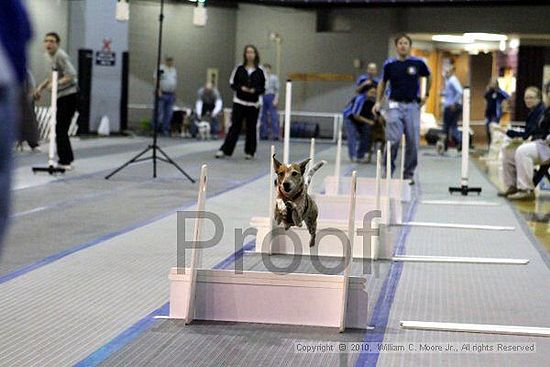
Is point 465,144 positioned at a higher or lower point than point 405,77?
lower

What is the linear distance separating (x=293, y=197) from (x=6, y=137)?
3.82m

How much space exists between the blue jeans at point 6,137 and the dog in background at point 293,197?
3.66 m

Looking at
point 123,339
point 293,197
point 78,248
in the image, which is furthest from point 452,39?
point 123,339

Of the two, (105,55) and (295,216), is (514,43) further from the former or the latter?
(295,216)

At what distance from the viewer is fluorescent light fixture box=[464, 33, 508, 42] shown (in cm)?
2267

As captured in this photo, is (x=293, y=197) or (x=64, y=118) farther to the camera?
(x=64, y=118)

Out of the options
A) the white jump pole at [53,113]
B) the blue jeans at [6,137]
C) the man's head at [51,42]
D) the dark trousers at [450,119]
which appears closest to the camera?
the blue jeans at [6,137]

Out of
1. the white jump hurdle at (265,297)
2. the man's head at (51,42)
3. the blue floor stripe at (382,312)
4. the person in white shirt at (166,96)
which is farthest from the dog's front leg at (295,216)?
the person in white shirt at (166,96)

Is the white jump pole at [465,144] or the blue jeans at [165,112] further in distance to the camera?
the blue jeans at [165,112]

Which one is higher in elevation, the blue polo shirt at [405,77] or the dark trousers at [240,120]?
the blue polo shirt at [405,77]

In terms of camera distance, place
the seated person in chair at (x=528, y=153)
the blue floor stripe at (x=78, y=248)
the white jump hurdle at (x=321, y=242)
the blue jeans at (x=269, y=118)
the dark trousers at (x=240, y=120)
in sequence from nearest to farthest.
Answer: the blue floor stripe at (x=78, y=248) < the white jump hurdle at (x=321, y=242) < the seated person in chair at (x=528, y=153) < the dark trousers at (x=240, y=120) < the blue jeans at (x=269, y=118)

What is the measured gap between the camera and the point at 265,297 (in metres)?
4.14

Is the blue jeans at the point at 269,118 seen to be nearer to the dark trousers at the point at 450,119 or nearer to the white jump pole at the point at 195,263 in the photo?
the dark trousers at the point at 450,119

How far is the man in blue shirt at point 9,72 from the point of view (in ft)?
3.76
